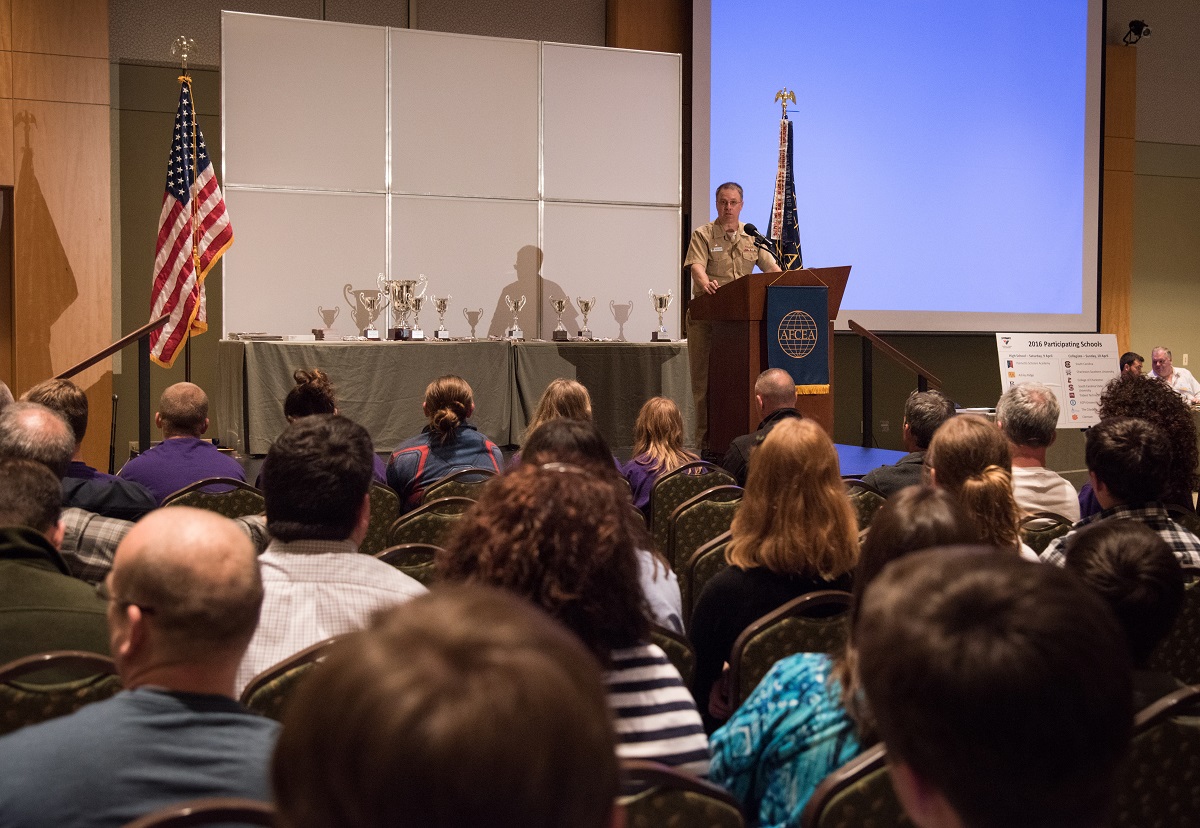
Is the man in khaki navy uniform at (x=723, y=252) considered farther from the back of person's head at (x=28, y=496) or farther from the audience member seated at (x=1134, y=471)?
the back of person's head at (x=28, y=496)

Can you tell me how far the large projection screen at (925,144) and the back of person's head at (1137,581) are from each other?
734cm

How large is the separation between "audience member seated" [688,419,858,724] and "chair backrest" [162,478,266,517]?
1.62 m

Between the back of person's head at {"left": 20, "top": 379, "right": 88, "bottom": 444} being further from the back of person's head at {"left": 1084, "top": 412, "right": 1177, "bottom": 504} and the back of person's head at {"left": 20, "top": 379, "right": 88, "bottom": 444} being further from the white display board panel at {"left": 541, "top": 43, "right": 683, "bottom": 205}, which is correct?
the white display board panel at {"left": 541, "top": 43, "right": 683, "bottom": 205}

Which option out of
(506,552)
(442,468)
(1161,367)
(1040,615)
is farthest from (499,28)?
(1040,615)

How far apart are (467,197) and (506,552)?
22.9 feet

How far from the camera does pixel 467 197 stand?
841 centimetres

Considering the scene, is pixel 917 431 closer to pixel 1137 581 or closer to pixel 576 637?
pixel 1137 581

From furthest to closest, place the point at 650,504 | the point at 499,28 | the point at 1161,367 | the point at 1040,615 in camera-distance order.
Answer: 1. the point at 1161,367
2. the point at 499,28
3. the point at 650,504
4. the point at 1040,615

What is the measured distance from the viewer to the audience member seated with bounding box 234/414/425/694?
81.3 inches

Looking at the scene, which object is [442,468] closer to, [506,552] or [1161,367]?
[506,552]

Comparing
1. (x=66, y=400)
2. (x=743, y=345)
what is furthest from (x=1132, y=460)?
(x=743, y=345)

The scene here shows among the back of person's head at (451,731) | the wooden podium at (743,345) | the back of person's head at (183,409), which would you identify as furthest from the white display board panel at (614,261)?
the back of person's head at (451,731)

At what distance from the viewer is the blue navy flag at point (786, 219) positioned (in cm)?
778

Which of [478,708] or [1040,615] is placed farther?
[1040,615]
